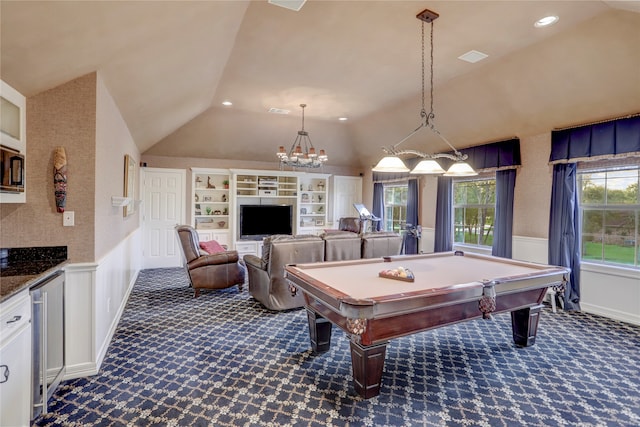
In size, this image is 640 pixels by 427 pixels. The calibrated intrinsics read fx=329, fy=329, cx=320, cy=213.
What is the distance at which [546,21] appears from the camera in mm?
3217

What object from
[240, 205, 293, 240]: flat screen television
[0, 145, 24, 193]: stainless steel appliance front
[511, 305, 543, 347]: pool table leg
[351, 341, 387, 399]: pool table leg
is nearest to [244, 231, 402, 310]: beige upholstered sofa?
[351, 341, 387, 399]: pool table leg

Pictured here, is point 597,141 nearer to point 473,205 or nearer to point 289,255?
point 473,205

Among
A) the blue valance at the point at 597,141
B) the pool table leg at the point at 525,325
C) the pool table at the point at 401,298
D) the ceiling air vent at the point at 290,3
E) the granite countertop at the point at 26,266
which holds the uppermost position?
the ceiling air vent at the point at 290,3

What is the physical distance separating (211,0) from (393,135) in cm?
512

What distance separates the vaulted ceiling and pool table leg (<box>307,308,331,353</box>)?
273 cm

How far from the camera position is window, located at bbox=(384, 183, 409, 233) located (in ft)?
26.6

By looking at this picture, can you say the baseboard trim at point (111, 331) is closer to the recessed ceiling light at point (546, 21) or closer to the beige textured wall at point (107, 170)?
the beige textured wall at point (107, 170)

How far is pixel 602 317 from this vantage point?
14.1ft

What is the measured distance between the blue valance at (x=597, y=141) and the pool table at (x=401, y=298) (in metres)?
2.23

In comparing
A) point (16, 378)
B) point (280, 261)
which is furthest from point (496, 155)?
point (16, 378)

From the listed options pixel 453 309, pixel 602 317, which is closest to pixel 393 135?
pixel 602 317

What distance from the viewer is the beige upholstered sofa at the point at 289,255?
4.16 metres

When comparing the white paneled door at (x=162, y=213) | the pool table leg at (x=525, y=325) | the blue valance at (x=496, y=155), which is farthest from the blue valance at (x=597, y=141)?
the white paneled door at (x=162, y=213)

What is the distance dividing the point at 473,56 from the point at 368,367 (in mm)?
3759
